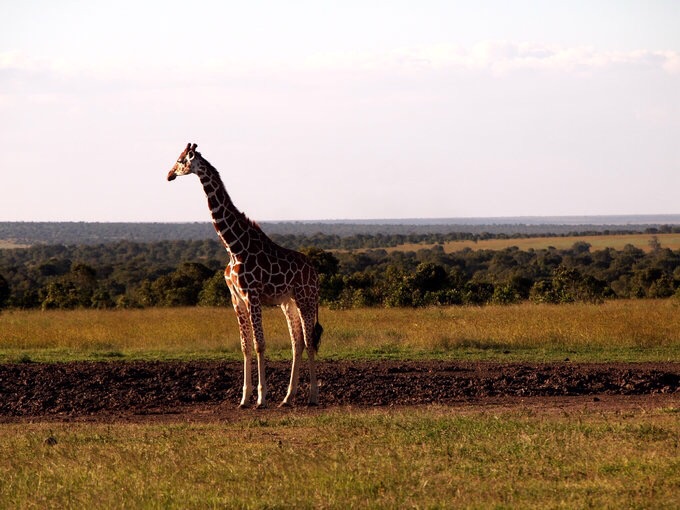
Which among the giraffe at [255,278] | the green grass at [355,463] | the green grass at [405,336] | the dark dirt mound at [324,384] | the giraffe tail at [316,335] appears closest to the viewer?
the green grass at [355,463]

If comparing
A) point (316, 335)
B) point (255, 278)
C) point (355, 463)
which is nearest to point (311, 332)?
point (316, 335)

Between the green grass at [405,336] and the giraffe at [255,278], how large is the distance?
4943 millimetres

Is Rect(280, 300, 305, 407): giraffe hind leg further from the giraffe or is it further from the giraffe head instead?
the giraffe head

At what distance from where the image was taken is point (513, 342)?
20.8m

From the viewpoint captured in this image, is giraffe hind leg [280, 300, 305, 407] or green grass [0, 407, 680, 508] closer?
green grass [0, 407, 680, 508]

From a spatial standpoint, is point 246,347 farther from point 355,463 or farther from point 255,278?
point 355,463

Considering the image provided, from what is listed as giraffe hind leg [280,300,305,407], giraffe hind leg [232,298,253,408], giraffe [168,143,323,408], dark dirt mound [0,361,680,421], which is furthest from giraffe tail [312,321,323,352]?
giraffe hind leg [232,298,253,408]

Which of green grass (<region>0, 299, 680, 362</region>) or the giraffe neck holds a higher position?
the giraffe neck

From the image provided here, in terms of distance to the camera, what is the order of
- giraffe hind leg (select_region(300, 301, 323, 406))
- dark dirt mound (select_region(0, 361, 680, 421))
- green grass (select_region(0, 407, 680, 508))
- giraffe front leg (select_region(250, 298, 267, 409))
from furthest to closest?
giraffe hind leg (select_region(300, 301, 323, 406)) → dark dirt mound (select_region(0, 361, 680, 421)) → giraffe front leg (select_region(250, 298, 267, 409)) → green grass (select_region(0, 407, 680, 508))

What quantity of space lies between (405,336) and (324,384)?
243 inches

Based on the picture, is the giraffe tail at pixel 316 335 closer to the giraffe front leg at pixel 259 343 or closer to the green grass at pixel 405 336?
the giraffe front leg at pixel 259 343

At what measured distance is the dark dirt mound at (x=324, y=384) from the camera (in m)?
14.3

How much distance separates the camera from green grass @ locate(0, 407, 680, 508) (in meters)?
8.55

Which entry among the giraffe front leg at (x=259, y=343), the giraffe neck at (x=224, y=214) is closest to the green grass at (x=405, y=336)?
the giraffe front leg at (x=259, y=343)
